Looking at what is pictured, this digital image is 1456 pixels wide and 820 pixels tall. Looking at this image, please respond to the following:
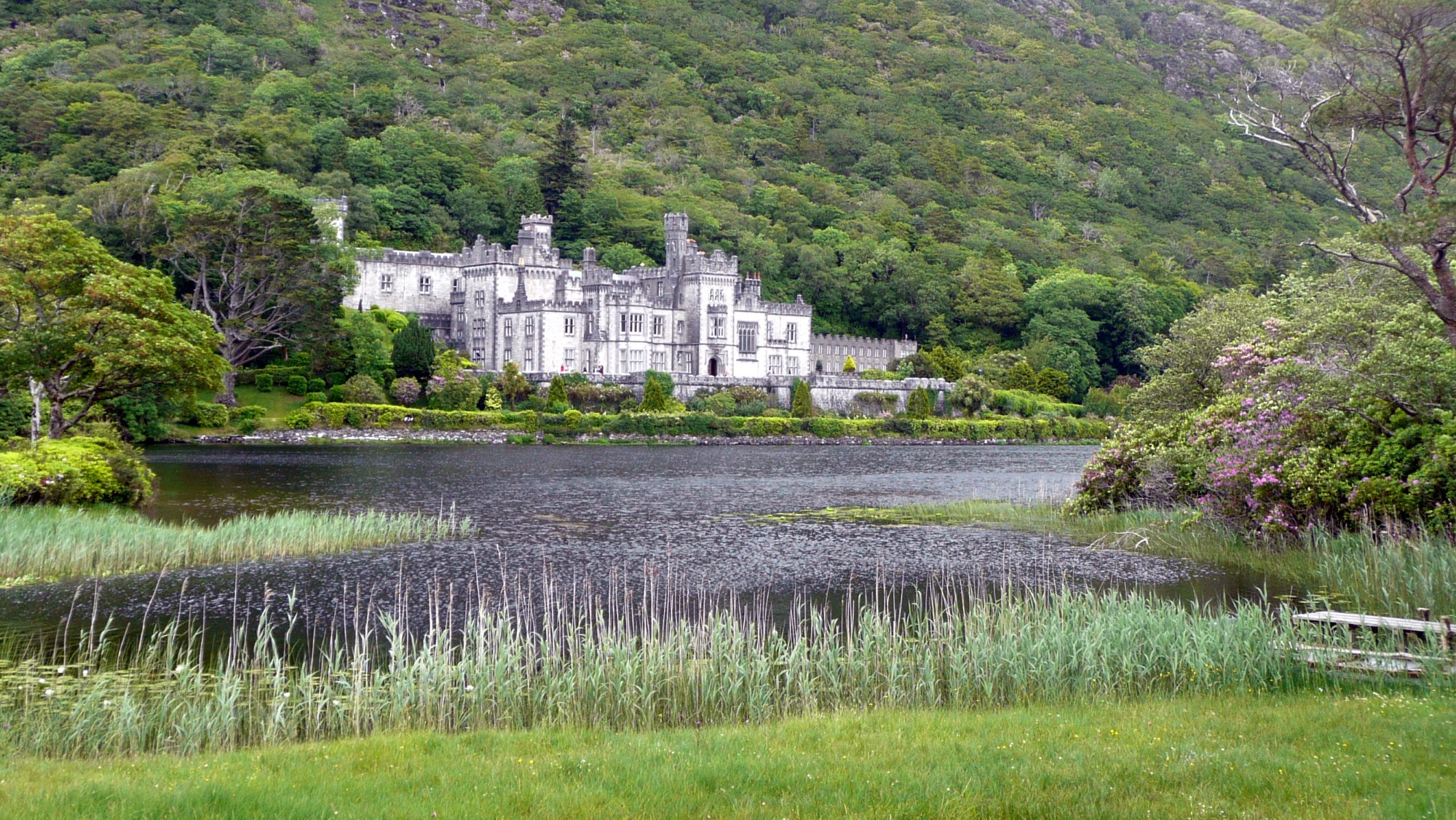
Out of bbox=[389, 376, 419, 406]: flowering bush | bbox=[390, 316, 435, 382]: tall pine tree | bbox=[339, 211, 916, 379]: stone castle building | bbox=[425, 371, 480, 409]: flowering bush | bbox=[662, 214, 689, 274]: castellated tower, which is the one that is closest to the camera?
bbox=[389, 376, 419, 406]: flowering bush

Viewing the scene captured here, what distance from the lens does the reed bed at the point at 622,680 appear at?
12.3 m

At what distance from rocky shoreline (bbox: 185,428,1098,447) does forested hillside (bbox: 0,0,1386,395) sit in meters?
16.5

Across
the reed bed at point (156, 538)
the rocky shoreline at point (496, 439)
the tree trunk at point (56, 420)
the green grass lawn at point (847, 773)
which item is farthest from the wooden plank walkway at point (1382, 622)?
the rocky shoreline at point (496, 439)

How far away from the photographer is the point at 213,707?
12.8 m

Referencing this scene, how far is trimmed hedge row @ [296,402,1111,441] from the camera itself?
6725 centimetres

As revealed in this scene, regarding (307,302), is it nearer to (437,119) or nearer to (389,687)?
(389,687)

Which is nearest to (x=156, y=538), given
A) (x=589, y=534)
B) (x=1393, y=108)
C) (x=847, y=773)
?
(x=589, y=534)

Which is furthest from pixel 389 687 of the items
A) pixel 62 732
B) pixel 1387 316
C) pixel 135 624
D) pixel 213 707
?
pixel 1387 316

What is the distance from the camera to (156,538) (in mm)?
23812

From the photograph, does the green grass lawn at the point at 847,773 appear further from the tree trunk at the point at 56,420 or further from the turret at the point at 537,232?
the turret at the point at 537,232

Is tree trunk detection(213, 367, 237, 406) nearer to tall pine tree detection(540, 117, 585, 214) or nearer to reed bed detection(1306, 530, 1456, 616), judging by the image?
tall pine tree detection(540, 117, 585, 214)

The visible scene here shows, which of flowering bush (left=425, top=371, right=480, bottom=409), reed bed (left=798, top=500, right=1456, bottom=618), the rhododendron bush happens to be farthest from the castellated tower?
the rhododendron bush

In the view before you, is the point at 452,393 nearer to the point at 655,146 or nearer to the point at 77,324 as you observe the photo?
the point at 77,324

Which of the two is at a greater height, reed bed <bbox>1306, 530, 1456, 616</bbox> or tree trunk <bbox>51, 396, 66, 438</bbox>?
tree trunk <bbox>51, 396, 66, 438</bbox>
